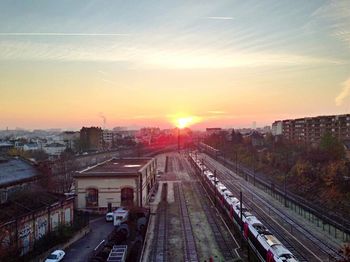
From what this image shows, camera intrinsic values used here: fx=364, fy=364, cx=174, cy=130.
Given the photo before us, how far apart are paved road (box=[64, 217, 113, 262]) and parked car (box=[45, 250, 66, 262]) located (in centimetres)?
51

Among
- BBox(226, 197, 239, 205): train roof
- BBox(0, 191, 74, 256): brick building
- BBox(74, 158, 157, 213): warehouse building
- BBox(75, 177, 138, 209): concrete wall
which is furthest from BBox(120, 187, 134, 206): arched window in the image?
BBox(226, 197, 239, 205): train roof

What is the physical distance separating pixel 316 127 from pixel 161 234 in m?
77.4

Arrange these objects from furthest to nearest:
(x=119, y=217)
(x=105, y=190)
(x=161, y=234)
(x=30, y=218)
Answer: (x=105, y=190) < (x=119, y=217) < (x=161, y=234) < (x=30, y=218)

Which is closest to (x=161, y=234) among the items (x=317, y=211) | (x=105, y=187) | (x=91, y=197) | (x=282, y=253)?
(x=105, y=187)

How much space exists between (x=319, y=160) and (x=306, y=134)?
51884 mm

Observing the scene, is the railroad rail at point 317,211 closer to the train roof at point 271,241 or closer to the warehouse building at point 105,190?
the train roof at point 271,241

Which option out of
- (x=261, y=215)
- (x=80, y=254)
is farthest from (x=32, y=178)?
(x=261, y=215)

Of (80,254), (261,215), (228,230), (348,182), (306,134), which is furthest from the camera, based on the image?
(306,134)

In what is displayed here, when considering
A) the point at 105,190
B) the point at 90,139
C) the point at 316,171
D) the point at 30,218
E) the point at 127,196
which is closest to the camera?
the point at 30,218

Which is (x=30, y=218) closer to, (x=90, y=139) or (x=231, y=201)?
(x=231, y=201)

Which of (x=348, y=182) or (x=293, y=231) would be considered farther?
(x=348, y=182)

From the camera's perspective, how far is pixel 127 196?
113ft

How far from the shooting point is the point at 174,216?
108 feet

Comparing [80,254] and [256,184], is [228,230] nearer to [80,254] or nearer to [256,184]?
[80,254]
